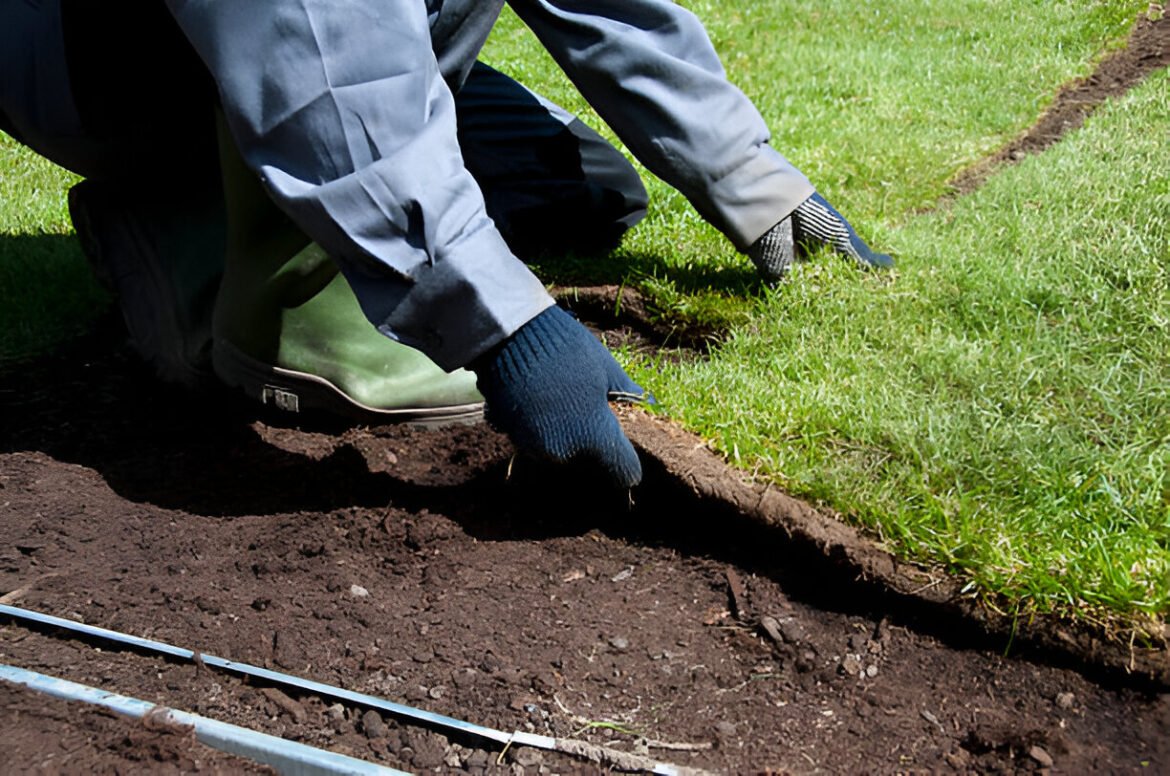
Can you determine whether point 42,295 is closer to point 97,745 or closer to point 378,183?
point 378,183

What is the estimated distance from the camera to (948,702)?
195cm

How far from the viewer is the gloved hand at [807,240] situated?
308 cm

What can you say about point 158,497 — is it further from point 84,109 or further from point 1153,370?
point 1153,370

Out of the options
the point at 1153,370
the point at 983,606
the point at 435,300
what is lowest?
the point at 983,606

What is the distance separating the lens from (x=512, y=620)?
86.0 inches

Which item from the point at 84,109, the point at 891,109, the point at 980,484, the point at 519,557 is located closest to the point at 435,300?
the point at 519,557

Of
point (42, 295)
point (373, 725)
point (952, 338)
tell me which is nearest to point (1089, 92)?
point (952, 338)

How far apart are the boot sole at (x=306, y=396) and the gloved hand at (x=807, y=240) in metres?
0.92

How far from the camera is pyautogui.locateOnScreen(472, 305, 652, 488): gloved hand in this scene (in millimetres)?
2148

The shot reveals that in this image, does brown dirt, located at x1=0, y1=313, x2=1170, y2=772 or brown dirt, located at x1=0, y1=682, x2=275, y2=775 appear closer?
brown dirt, located at x1=0, y1=682, x2=275, y2=775

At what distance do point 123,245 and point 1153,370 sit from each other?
2739 millimetres

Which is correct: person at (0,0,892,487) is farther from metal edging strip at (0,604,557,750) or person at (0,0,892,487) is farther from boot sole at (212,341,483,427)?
metal edging strip at (0,604,557,750)

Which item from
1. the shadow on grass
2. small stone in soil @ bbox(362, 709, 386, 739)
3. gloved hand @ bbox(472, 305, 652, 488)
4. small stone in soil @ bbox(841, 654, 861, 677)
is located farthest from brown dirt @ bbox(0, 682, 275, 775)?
the shadow on grass

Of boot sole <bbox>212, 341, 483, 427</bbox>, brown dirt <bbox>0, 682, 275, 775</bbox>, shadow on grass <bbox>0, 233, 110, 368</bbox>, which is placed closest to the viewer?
brown dirt <bbox>0, 682, 275, 775</bbox>
